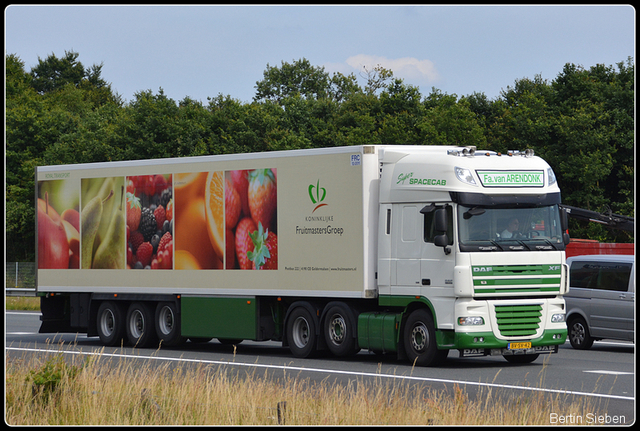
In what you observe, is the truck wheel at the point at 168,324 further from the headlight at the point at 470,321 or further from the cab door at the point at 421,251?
the headlight at the point at 470,321

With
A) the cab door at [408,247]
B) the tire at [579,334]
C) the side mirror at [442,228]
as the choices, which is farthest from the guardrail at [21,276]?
the side mirror at [442,228]

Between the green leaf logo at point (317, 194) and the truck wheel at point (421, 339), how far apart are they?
2.52 metres

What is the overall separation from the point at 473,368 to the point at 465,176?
314 centimetres

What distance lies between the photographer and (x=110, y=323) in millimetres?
20547

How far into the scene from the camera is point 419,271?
15719 mm

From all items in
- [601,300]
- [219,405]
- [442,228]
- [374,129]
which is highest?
[374,129]

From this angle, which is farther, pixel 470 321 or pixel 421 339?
pixel 421 339

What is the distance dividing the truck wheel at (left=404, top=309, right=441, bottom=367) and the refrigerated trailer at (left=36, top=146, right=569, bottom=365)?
0.02 m

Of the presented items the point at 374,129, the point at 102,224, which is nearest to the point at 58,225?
the point at 102,224

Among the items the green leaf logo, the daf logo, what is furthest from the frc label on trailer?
the green leaf logo

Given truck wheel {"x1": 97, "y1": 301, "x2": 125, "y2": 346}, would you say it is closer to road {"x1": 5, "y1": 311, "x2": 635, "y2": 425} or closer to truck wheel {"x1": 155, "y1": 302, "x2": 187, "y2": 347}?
road {"x1": 5, "y1": 311, "x2": 635, "y2": 425}

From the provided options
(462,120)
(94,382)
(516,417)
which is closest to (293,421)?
(516,417)

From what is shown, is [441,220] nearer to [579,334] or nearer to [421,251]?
[421,251]

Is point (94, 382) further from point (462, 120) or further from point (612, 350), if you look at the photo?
point (462, 120)
